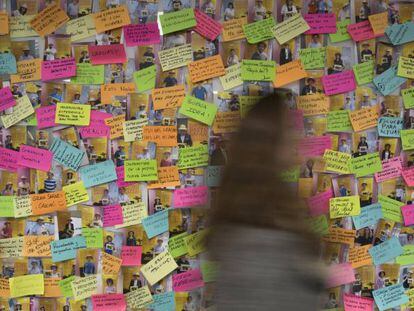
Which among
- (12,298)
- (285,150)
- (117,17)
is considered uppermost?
(117,17)

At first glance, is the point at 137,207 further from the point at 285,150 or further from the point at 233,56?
the point at 285,150

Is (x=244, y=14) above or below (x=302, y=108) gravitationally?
above

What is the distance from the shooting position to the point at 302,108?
1.71 meters

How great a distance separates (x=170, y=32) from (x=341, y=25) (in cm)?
52

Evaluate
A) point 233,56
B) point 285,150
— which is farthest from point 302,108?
point 285,150

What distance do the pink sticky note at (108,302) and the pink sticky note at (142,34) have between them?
759 millimetres

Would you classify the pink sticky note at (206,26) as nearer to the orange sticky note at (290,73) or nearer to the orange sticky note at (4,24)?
the orange sticky note at (290,73)

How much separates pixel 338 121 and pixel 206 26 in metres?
0.49

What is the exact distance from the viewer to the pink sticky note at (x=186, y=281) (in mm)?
1726

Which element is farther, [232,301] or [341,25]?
[341,25]

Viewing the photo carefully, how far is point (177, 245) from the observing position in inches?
67.9

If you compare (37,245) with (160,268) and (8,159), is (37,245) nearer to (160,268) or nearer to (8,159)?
(8,159)

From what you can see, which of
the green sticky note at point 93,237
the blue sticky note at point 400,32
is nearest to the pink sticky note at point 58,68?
the green sticky note at point 93,237

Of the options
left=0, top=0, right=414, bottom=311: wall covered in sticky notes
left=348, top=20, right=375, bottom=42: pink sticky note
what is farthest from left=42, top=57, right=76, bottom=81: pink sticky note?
left=348, top=20, right=375, bottom=42: pink sticky note
